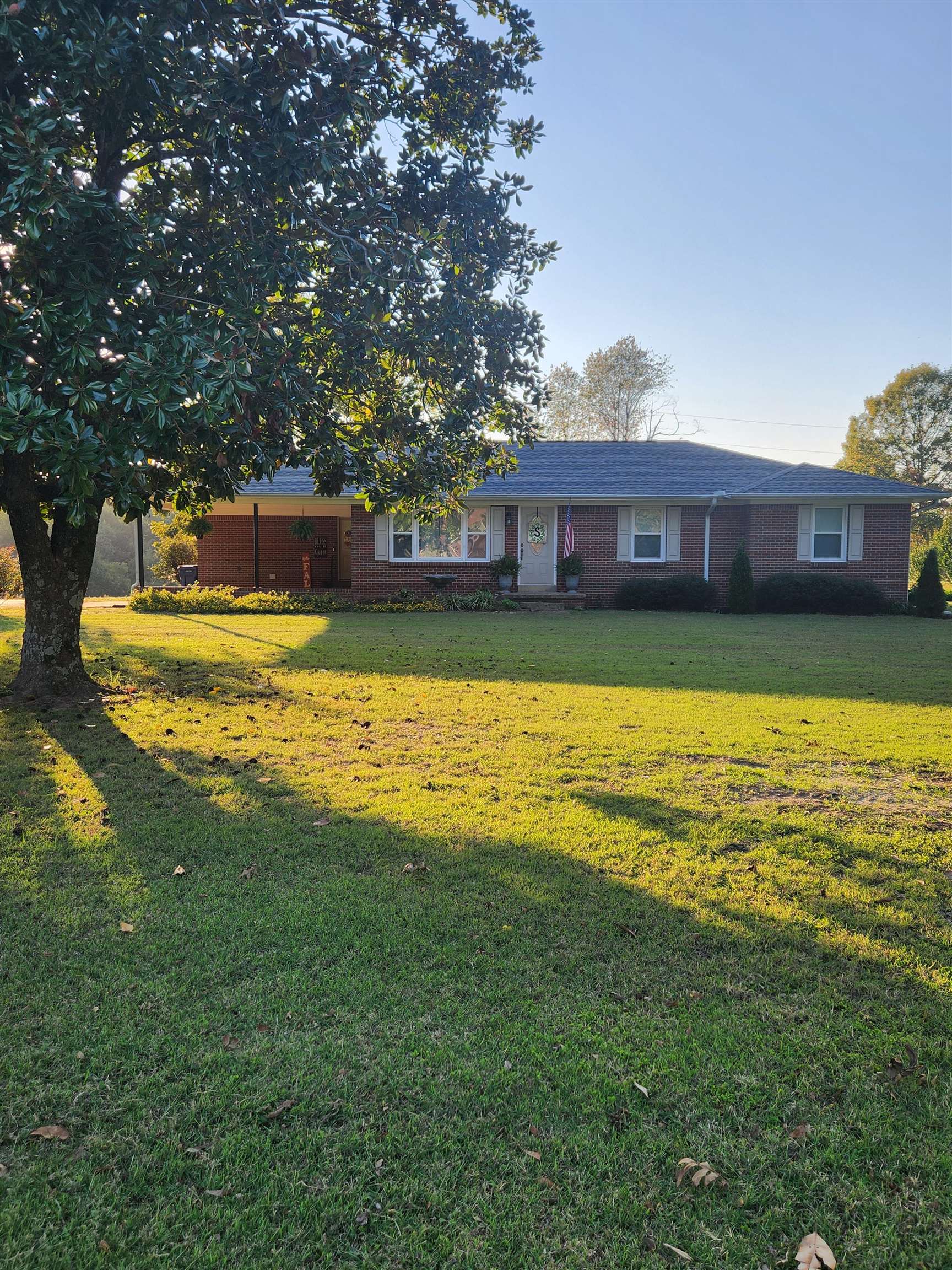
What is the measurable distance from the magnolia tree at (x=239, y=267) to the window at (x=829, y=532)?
14.7m

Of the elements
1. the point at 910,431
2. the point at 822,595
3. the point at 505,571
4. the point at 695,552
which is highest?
the point at 910,431

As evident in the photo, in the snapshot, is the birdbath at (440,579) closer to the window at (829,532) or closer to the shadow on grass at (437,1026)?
the window at (829,532)

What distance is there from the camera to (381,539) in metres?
21.8

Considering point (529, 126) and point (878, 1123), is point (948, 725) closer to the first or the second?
point (878, 1123)

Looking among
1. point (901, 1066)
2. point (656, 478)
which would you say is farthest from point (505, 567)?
point (901, 1066)

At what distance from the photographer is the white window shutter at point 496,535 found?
21906mm

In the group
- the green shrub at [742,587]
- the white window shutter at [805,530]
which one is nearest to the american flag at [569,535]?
the green shrub at [742,587]

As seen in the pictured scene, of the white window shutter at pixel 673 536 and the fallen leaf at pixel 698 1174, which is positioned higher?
the white window shutter at pixel 673 536

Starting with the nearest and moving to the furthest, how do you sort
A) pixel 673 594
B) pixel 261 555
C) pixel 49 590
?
1. pixel 49 590
2. pixel 673 594
3. pixel 261 555

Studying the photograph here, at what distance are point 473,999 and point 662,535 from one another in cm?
2027

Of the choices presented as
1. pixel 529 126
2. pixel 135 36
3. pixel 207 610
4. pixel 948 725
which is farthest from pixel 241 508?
pixel 948 725

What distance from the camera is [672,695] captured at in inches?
351

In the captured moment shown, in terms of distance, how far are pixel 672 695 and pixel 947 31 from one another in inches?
444

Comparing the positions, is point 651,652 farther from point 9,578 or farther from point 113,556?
point 113,556
